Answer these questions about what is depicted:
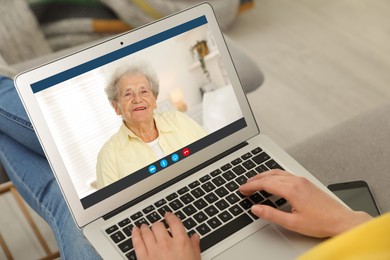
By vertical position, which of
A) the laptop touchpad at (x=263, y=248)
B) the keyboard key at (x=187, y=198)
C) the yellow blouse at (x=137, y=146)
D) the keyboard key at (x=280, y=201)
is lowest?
the laptop touchpad at (x=263, y=248)

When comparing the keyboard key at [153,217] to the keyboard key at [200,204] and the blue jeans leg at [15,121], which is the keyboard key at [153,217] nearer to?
the keyboard key at [200,204]

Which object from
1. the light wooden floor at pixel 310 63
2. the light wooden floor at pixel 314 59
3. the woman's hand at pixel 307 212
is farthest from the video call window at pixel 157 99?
the light wooden floor at pixel 314 59

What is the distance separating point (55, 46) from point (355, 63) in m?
1.19

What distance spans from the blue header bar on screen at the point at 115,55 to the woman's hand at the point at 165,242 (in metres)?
0.28

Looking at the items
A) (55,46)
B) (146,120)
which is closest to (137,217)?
(146,120)

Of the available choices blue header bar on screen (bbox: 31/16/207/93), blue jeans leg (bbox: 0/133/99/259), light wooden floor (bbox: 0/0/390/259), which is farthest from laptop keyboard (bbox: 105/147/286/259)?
light wooden floor (bbox: 0/0/390/259)

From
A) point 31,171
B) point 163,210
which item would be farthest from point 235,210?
point 31,171

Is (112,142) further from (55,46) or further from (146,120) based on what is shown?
(55,46)

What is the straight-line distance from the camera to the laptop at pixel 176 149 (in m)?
0.92

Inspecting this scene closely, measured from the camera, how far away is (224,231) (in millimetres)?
932

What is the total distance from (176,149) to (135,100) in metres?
0.12

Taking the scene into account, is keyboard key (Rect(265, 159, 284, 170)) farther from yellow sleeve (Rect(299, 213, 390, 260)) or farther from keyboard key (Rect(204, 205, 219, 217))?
yellow sleeve (Rect(299, 213, 390, 260))

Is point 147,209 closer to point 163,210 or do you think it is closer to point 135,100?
point 163,210

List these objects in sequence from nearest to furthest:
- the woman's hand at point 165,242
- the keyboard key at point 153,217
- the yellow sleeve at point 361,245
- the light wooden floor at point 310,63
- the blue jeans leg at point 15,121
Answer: the yellow sleeve at point 361,245 → the woman's hand at point 165,242 → the keyboard key at point 153,217 → the blue jeans leg at point 15,121 → the light wooden floor at point 310,63
